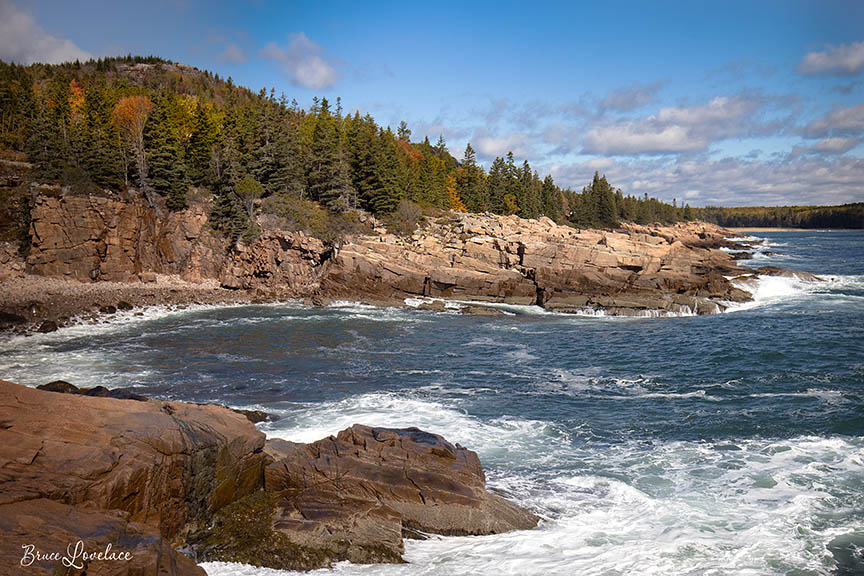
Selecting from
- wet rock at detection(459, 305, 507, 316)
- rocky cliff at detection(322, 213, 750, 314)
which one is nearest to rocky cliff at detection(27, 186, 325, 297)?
rocky cliff at detection(322, 213, 750, 314)

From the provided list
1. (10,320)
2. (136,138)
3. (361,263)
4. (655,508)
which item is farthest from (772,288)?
(136,138)

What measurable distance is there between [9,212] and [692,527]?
56.1 m

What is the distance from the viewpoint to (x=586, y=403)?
21.0m

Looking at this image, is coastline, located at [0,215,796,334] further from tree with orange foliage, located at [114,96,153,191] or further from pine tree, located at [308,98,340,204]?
pine tree, located at [308,98,340,204]

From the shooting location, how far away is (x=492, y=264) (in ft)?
160

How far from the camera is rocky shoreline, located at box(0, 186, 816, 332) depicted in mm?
43000

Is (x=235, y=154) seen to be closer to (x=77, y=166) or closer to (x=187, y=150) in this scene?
(x=187, y=150)

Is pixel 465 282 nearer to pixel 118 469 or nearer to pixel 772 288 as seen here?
pixel 772 288

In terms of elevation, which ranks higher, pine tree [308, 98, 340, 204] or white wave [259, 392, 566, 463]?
pine tree [308, 98, 340, 204]

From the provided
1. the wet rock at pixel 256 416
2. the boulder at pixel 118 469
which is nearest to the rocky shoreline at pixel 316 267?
the wet rock at pixel 256 416

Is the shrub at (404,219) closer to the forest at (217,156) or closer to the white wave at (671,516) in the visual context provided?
the forest at (217,156)
